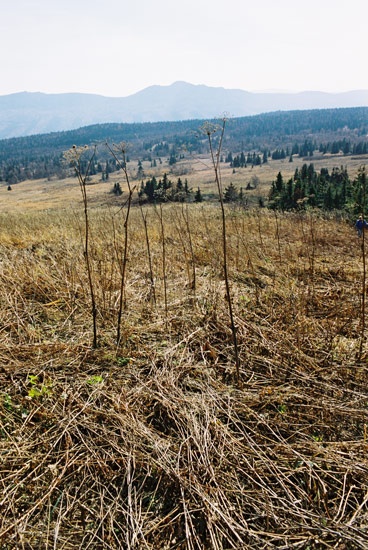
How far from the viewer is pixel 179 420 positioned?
6.93ft

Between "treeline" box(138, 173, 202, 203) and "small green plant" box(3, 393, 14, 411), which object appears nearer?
"small green plant" box(3, 393, 14, 411)

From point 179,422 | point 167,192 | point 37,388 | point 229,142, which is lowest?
point 179,422

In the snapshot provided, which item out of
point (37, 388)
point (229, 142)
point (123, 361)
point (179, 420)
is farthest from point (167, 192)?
point (229, 142)

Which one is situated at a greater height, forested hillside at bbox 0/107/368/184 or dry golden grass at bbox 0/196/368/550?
forested hillside at bbox 0/107/368/184

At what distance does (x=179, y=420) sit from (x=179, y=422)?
0.05 ft

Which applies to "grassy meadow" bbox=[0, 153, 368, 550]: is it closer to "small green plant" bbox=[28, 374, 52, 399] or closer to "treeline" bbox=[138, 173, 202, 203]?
"small green plant" bbox=[28, 374, 52, 399]

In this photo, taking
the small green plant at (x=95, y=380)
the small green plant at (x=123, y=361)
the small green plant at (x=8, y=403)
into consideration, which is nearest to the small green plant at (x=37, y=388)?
the small green plant at (x=8, y=403)

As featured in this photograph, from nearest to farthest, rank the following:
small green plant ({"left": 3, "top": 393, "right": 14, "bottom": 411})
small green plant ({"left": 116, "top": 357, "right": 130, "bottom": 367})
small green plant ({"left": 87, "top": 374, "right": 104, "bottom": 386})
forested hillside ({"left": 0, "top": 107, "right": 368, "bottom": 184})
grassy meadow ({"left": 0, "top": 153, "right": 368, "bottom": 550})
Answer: grassy meadow ({"left": 0, "top": 153, "right": 368, "bottom": 550}) → small green plant ({"left": 3, "top": 393, "right": 14, "bottom": 411}) → small green plant ({"left": 87, "top": 374, "right": 104, "bottom": 386}) → small green plant ({"left": 116, "top": 357, "right": 130, "bottom": 367}) → forested hillside ({"left": 0, "top": 107, "right": 368, "bottom": 184})

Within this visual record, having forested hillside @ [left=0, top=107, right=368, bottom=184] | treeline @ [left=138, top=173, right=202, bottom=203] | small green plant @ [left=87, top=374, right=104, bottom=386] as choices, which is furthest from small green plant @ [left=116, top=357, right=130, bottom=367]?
forested hillside @ [left=0, top=107, right=368, bottom=184]

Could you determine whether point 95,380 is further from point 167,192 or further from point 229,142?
point 229,142

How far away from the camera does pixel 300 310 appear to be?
11.5ft

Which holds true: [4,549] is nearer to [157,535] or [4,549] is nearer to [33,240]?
[157,535]

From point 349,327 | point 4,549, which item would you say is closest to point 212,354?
point 349,327

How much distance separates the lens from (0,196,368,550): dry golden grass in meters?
1.56
